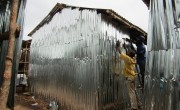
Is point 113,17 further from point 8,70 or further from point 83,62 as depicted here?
point 8,70

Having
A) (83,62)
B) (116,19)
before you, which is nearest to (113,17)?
(116,19)

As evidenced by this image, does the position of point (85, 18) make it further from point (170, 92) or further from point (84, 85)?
point (170, 92)

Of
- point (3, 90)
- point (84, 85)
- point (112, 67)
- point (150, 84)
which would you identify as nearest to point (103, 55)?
point (112, 67)

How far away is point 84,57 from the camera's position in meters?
10.1

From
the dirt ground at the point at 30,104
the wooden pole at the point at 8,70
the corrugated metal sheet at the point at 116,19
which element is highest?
the corrugated metal sheet at the point at 116,19

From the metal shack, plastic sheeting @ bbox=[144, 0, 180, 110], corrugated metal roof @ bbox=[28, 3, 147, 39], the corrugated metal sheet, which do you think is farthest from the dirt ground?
plastic sheeting @ bbox=[144, 0, 180, 110]

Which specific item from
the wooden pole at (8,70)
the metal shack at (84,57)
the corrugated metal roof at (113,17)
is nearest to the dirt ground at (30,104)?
the metal shack at (84,57)

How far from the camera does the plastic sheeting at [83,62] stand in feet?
30.9

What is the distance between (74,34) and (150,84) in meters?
6.78

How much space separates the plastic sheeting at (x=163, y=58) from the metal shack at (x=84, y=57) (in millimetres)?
4280

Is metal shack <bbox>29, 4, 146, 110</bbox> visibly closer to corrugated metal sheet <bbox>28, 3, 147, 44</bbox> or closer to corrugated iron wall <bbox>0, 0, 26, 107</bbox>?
corrugated metal sheet <bbox>28, 3, 147, 44</bbox>

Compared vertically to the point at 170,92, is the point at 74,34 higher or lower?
higher

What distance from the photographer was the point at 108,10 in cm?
906

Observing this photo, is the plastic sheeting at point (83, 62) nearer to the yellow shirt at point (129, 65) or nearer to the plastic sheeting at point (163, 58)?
the yellow shirt at point (129, 65)
